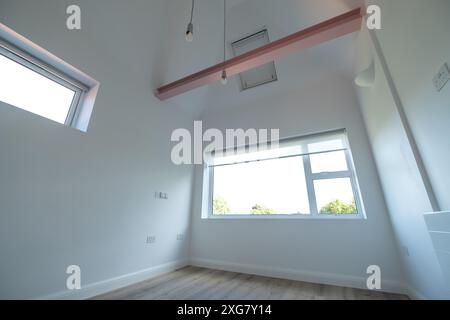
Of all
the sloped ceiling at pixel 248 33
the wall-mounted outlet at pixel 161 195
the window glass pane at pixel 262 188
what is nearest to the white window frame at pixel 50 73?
the sloped ceiling at pixel 248 33

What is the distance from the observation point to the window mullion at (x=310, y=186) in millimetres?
2757

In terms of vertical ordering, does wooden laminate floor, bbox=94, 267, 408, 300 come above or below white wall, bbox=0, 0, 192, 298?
below

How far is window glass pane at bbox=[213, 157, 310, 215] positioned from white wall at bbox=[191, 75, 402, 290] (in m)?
0.28

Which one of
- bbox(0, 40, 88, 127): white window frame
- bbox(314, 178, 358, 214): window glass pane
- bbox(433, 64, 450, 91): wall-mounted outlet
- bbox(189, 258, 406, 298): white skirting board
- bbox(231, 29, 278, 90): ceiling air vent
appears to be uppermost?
bbox(231, 29, 278, 90): ceiling air vent

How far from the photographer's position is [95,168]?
211 cm

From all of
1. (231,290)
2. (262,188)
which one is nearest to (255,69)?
(262,188)

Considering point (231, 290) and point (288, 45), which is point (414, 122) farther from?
point (231, 290)

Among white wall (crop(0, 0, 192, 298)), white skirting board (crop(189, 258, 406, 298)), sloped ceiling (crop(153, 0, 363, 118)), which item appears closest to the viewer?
white wall (crop(0, 0, 192, 298))

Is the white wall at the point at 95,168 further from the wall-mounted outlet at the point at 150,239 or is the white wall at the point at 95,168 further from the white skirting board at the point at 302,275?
the white skirting board at the point at 302,275

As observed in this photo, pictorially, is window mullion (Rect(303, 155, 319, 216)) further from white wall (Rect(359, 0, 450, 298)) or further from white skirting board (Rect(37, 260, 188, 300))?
white skirting board (Rect(37, 260, 188, 300))

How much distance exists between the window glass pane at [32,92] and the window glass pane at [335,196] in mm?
3637

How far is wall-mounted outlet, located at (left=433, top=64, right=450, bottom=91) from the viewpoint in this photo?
101 centimetres

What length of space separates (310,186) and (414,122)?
5.28 ft


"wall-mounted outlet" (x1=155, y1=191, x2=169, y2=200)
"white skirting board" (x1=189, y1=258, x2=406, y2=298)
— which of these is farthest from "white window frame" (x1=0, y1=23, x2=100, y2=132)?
"white skirting board" (x1=189, y1=258, x2=406, y2=298)
